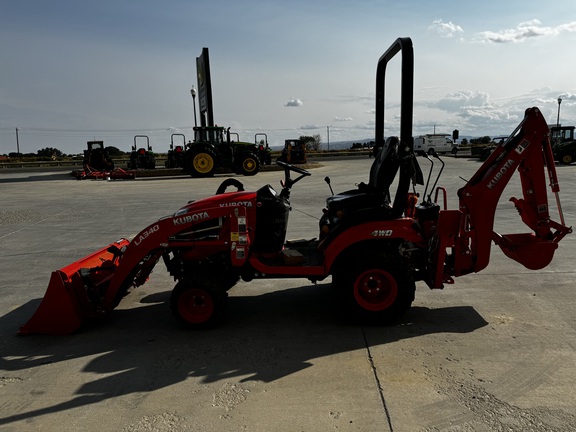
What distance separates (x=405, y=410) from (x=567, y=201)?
1005 cm

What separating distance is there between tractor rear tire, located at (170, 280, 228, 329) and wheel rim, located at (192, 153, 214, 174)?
1643cm

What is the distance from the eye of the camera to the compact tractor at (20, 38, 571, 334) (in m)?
3.86

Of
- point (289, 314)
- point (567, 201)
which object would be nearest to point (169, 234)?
point (289, 314)

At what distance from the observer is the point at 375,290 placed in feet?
12.8

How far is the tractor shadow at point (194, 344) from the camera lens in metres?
3.14

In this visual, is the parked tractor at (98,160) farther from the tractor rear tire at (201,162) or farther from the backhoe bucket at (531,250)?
the backhoe bucket at (531,250)

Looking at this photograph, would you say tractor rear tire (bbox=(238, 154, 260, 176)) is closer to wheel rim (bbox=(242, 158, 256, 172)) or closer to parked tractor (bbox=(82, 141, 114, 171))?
wheel rim (bbox=(242, 158, 256, 172))

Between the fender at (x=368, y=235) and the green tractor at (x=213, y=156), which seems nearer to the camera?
the fender at (x=368, y=235)

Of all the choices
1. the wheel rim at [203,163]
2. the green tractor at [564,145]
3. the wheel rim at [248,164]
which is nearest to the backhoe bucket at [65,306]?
the wheel rim at [203,163]

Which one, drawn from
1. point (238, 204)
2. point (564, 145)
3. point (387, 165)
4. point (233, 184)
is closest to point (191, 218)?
point (238, 204)

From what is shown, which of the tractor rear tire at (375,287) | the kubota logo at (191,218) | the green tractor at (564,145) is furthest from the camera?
the green tractor at (564,145)

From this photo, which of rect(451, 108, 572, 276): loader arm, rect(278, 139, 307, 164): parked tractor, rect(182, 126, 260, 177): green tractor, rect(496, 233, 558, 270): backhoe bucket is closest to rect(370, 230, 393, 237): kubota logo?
rect(451, 108, 572, 276): loader arm

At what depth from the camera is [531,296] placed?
452 cm

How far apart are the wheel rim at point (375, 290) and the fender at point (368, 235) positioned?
0.28 m
